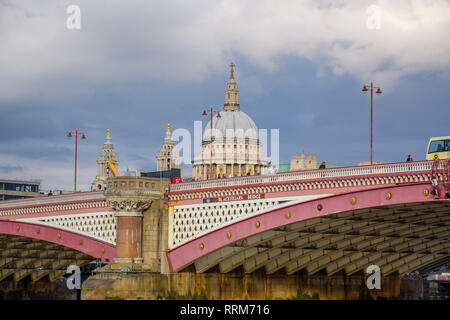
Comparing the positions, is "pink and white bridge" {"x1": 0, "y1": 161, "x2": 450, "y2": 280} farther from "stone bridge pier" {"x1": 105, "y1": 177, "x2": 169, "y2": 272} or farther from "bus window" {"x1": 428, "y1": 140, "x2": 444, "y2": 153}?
"bus window" {"x1": 428, "y1": 140, "x2": 444, "y2": 153}

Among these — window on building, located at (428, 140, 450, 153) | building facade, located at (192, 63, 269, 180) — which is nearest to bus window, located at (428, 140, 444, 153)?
window on building, located at (428, 140, 450, 153)

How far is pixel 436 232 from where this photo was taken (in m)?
79.8

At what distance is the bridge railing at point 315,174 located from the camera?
198 ft

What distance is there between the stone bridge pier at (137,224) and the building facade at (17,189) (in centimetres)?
9152

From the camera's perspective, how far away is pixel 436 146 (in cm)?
6512

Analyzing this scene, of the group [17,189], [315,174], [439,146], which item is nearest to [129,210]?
[315,174]

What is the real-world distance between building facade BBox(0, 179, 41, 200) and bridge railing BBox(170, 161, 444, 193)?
92.9m

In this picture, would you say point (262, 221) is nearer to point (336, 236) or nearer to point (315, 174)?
point (315, 174)

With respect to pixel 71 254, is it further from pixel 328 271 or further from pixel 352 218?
pixel 352 218

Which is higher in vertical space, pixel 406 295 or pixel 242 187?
pixel 242 187

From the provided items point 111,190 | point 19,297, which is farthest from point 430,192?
point 19,297

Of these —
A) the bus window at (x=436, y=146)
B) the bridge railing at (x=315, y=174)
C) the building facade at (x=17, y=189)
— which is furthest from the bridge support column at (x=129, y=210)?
the building facade at (x=17, y=189)

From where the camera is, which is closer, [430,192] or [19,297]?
[430,192]

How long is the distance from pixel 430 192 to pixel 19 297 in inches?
2433
